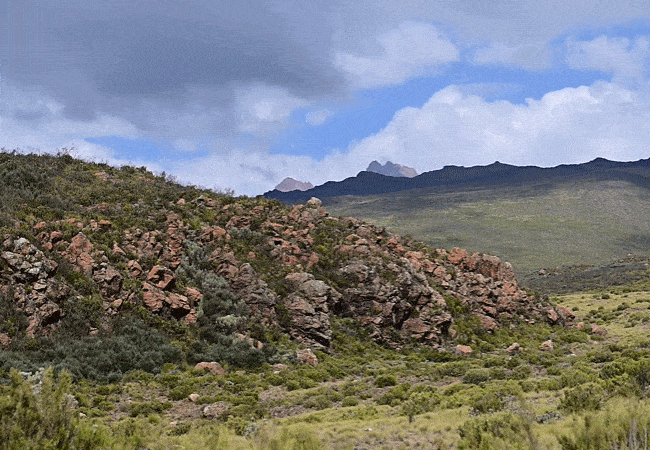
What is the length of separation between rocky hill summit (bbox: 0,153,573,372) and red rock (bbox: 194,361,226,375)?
741mm

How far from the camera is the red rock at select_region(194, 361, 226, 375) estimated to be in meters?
20.5

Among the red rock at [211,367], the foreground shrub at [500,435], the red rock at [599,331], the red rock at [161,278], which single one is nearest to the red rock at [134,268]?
the red rock at [161,278]

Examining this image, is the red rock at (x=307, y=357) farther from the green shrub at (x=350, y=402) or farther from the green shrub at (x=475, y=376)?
the green shrub at (x=475, y=376)

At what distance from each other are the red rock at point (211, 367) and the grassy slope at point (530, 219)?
84.2 metres

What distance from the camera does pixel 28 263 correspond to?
70.1ft

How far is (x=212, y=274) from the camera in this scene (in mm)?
26938

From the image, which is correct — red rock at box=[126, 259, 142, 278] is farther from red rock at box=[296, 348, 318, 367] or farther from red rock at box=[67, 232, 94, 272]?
red rock at box=[296, 348, 318, 367]

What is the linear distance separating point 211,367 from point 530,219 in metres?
137

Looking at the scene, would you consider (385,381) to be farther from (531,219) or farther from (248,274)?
(531,219)

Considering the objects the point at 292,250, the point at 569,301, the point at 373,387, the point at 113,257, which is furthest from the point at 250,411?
the point at 569,301

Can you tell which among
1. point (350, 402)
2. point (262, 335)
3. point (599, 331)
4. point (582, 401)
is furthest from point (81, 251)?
point (599, 331)

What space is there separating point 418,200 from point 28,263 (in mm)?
165972

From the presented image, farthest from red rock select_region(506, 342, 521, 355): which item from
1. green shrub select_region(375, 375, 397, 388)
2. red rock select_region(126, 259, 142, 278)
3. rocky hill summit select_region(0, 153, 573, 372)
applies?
red rock select_region(126, 259, 142, 278)

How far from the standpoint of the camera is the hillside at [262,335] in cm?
1210
